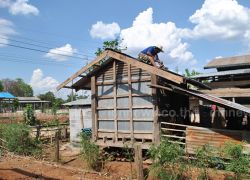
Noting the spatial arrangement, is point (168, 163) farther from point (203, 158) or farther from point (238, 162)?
point (238, 162)

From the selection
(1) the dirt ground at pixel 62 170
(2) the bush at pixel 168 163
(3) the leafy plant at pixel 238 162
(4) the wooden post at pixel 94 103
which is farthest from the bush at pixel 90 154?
(3) the leafy plant at pixel 238 162

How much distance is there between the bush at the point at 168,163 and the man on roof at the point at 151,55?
160 inches

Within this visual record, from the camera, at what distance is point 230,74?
52.7ft

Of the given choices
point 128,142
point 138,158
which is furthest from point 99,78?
point 138,158

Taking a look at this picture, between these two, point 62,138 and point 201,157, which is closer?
point 201,157

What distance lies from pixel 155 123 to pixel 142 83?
159 cm

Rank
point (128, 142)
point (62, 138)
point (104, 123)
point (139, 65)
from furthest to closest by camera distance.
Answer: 1. point (62, 138)
2. point (104, 123)
3. point (128, 142)
4. point (139, 65)

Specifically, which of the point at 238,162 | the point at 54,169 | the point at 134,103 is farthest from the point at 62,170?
the point at 238,162

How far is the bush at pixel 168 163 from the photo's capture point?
820 cm

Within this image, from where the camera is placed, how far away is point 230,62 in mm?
19781

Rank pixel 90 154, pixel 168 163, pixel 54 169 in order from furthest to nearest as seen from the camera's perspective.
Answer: pixel 54 169
pixel 90 154
pixel 168 163

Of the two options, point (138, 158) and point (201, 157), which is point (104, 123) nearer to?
point (138, 158)

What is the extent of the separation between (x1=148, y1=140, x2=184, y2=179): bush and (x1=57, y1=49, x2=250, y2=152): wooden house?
2.00 meters

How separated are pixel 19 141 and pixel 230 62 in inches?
534
